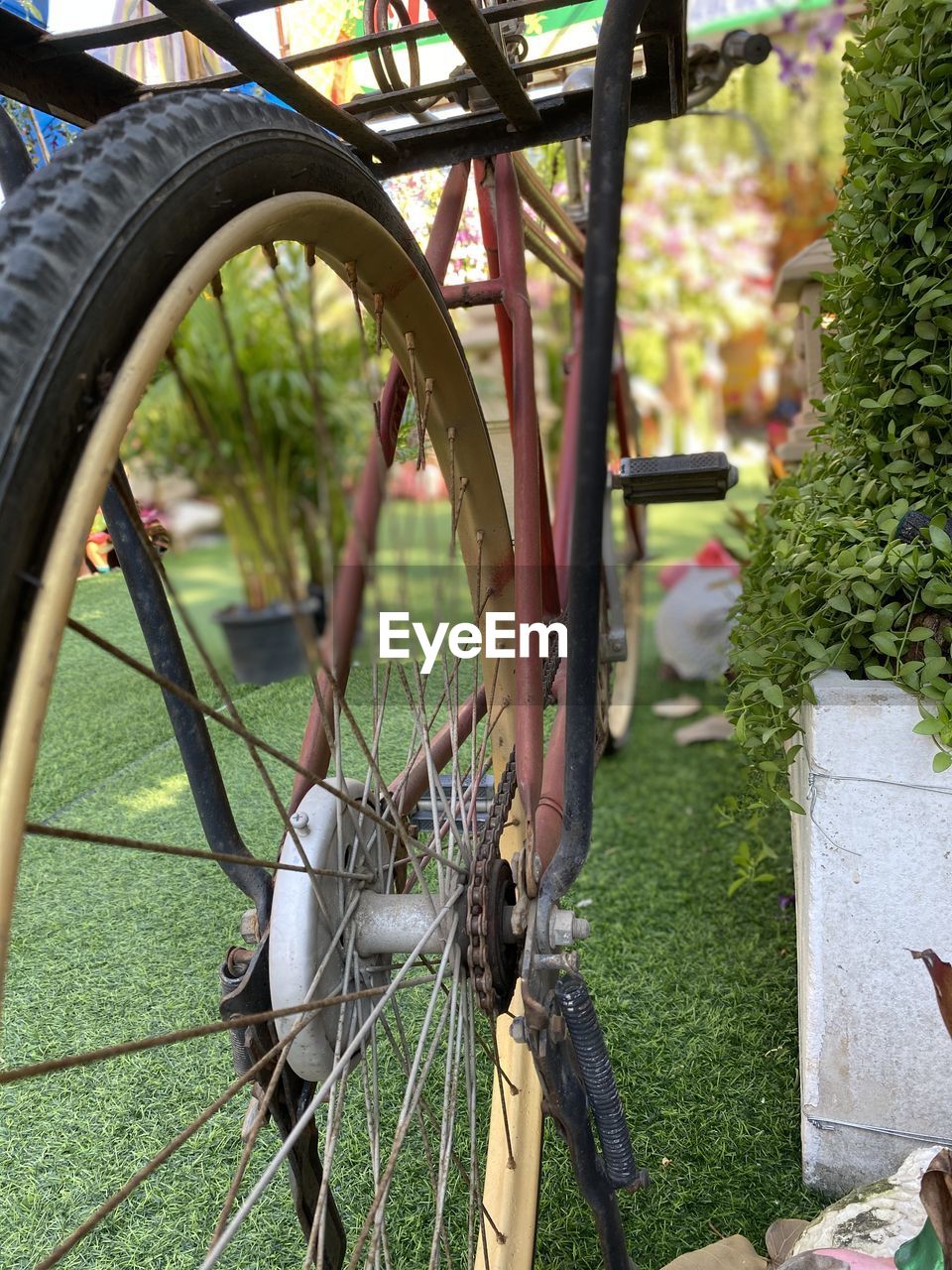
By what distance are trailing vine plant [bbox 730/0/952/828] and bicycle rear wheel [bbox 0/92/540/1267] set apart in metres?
0.29

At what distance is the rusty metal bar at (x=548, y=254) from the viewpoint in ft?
4.53

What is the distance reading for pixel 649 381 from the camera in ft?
20.4

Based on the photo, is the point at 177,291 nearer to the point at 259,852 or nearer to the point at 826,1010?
the point at 259,852

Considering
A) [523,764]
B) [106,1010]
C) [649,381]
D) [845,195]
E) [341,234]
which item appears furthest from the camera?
[649,381]

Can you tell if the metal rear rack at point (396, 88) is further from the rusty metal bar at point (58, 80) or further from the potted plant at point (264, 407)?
the potted plant at point (264, 407)

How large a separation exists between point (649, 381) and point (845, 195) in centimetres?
535

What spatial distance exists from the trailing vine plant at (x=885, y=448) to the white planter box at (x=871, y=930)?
0.03 meters

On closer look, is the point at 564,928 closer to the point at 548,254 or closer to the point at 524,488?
the point at 524,488

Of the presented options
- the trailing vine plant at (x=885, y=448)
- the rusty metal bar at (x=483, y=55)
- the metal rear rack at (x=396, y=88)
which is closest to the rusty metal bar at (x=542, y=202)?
the metal rear rack at (x=396, y=88)

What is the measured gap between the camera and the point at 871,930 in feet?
3.06

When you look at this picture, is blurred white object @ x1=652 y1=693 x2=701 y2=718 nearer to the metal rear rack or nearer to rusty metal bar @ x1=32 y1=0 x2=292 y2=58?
the metal rear rack

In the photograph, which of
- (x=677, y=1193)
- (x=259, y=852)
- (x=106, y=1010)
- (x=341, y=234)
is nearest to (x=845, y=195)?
(x=341, y=234)

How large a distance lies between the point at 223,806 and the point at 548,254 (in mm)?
1082

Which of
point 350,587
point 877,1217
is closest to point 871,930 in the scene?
point 877,1217
